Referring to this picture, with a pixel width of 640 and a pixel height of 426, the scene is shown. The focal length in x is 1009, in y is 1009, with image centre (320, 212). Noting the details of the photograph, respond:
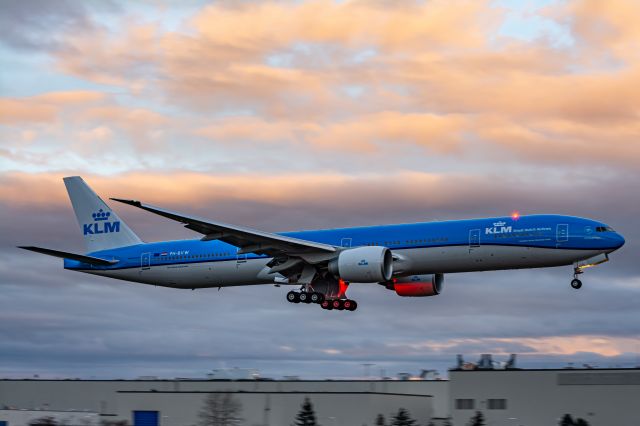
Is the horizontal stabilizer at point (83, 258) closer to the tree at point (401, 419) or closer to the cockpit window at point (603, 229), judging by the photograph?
the tree at point (401, 419)

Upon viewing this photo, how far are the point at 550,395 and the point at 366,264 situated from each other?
25.2 metres

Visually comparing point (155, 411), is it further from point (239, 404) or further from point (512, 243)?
point (512, 243)

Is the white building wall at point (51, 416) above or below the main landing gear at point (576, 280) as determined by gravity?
below

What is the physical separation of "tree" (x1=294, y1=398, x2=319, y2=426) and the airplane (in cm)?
1154

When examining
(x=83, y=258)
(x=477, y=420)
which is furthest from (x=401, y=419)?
(x=83, y=258)

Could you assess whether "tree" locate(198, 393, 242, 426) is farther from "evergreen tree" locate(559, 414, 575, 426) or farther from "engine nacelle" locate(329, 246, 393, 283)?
"evergreen tree" locate(559, 414, 575, 426)

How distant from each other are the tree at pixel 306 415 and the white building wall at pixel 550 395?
1184 cm

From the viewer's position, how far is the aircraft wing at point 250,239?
58.8 m

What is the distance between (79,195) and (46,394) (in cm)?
2722

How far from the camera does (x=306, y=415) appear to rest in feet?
243

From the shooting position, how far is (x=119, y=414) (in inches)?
3270

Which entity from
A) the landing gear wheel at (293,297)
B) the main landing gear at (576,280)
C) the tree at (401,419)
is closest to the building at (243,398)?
the tree at (401,419)

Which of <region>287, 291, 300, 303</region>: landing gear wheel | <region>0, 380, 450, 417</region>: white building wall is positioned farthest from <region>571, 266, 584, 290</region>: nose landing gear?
<region>0, 380, 450, 417</region>: white building wall

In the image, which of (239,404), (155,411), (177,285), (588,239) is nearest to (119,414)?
(155,411)
